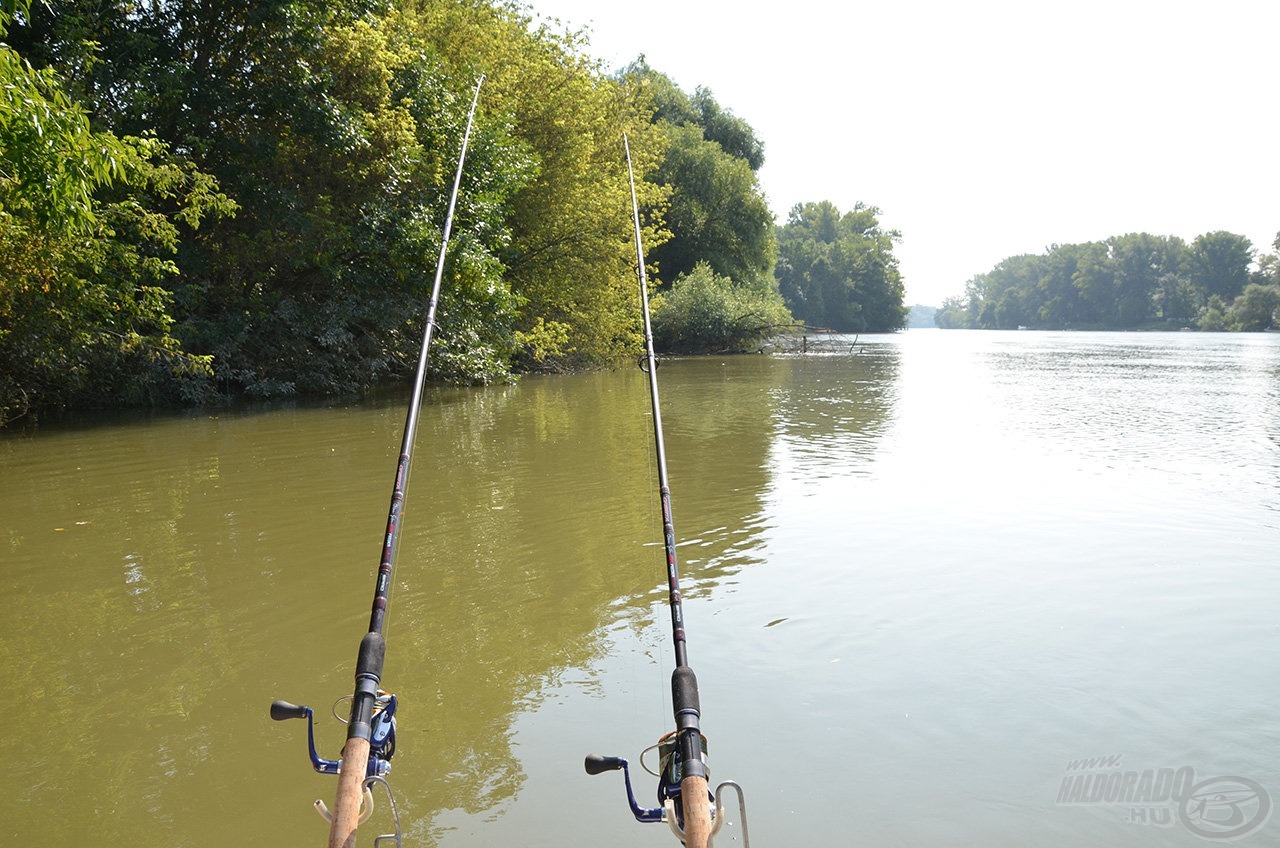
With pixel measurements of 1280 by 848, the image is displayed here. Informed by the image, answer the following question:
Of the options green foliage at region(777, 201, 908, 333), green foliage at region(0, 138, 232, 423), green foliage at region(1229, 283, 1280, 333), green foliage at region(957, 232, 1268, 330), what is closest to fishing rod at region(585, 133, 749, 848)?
green foliage at region(0, 138, 232, 423)

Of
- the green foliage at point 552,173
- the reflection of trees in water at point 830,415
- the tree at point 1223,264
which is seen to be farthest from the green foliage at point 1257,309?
the green foliage at point 552,173

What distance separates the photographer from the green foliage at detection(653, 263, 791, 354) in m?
43.2

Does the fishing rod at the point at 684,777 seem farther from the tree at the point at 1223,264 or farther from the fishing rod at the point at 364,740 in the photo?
the tree at the point at 1223,264

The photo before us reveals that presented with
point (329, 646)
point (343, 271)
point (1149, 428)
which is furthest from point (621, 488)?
point (343, 271)

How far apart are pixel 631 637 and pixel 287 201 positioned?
15.7 meters

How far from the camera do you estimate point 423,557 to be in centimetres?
784

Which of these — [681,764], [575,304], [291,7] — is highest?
[291,7]

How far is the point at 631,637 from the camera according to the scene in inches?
236

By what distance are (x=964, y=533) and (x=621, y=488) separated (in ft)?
11.5

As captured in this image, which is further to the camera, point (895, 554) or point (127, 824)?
point (895, 554)

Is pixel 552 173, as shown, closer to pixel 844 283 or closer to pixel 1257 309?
pixel 844 283

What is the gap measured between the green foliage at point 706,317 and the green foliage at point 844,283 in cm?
6675

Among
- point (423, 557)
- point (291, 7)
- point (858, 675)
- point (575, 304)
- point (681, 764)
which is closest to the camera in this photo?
point (681, 764)

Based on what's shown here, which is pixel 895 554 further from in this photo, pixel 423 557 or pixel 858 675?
pixel 423 557
